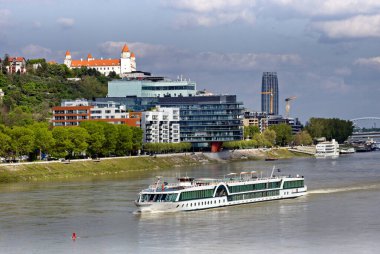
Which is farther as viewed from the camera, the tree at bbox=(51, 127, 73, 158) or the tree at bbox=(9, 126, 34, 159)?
the tree at bbox=(51, 127, 73, 158)

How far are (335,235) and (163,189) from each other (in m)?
21.0

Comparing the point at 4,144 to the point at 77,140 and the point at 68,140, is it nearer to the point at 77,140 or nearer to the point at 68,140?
the point at 68,140

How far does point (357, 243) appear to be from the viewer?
67.8m

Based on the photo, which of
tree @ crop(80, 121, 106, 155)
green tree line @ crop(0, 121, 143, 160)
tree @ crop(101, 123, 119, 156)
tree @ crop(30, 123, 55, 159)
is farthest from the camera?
tree @ crop(101, 123, 119, 156)

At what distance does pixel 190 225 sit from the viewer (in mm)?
78000

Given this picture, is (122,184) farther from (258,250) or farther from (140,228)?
(258,250)

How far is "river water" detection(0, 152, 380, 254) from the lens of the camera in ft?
223

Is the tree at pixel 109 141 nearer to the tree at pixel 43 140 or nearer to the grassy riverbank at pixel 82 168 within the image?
the grassy riverbank at pixel 82 168

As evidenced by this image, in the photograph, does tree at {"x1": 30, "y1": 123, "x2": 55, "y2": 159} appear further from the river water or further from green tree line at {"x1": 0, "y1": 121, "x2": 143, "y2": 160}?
the river water

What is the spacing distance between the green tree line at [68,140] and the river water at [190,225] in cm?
3943

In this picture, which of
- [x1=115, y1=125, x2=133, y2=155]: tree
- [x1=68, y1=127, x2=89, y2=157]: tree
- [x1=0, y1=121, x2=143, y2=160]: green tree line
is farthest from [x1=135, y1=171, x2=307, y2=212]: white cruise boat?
[x1=115, y1=125, x2=133, y2=155]: tree

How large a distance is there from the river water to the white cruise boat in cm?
118

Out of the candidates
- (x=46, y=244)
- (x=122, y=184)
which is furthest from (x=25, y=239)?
(x=122, y=184)

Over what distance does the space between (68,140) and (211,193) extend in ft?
234
